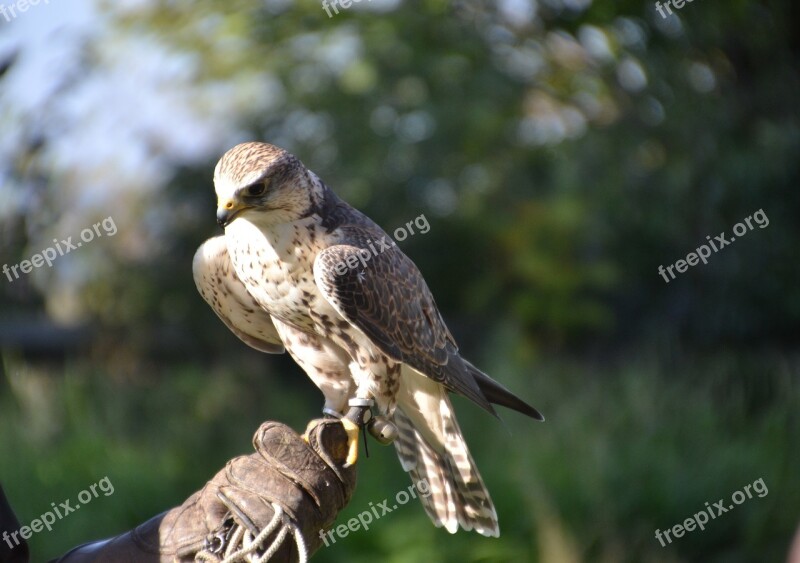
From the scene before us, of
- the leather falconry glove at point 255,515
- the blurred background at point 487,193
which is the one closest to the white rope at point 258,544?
the leather falconry glove at point 255,515

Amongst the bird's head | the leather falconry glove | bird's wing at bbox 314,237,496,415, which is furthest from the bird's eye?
the leather falconry glove

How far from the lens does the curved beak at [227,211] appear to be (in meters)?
2.28

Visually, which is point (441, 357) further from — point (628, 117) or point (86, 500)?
point (628, 117)

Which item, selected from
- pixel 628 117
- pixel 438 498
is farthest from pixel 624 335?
pixel 438 498

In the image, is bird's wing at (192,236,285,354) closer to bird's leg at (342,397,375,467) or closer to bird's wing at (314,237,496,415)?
bird's wing at (314,237,496,415)

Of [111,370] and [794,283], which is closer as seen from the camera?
[111,370]

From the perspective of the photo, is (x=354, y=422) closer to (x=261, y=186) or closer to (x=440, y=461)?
(x=440, y=461)

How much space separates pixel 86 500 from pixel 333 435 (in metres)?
2.74

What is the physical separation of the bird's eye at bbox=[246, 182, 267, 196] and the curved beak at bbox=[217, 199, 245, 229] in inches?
1.7

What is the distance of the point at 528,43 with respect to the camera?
8000 millimetres

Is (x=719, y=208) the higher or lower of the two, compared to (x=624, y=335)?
higher

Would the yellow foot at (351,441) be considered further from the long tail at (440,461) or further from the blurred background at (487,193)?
the blurred background at (487,193)

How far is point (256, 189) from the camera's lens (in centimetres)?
233

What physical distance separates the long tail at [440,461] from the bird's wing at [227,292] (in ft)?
1.62
